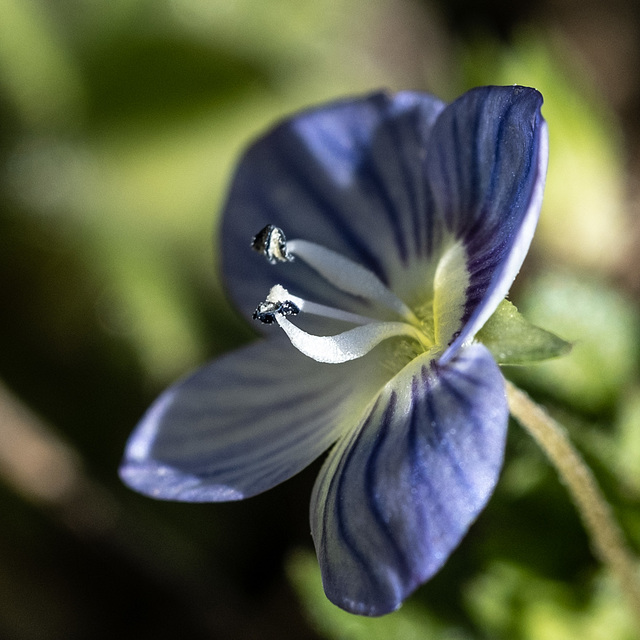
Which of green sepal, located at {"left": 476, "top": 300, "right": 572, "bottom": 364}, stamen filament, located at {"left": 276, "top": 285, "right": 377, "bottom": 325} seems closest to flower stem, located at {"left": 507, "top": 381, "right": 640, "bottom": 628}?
green sepal, located at {"left": 476, "top": 300, "right": 572, "bottom": 364}

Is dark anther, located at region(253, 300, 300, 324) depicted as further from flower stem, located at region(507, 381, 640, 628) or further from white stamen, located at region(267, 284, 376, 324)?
flower stem, located at region(507, 381, 640, 628)

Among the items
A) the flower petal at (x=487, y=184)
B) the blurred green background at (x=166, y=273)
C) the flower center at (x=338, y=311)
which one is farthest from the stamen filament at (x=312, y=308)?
the blurred green background at (x=166, y=273)

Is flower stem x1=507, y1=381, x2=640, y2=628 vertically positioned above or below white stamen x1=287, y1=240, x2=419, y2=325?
below

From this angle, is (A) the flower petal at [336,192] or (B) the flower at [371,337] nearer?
(B) the flower at [371,337]

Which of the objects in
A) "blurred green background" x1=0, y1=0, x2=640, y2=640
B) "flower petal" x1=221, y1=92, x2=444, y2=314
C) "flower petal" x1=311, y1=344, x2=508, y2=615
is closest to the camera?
"flower petal" x1=311, y1=344, x2=508, y2=615

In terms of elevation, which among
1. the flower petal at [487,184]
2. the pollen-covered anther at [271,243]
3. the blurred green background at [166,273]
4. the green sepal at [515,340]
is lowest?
the blurred green background at [166,273]

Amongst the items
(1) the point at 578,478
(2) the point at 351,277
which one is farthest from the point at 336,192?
(1) the point at 578,478

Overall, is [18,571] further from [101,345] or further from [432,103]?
[432,103]

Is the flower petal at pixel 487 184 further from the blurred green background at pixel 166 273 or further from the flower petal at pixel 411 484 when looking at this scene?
the blurred green background at pixel 166 273

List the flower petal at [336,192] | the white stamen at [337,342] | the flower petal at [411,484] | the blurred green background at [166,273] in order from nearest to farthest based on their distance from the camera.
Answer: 1. the flower petal at [411,484]
2. the white stamen at [337,342]
3. the flower petal at [336,192]
4. the blurred green background at [166,273]

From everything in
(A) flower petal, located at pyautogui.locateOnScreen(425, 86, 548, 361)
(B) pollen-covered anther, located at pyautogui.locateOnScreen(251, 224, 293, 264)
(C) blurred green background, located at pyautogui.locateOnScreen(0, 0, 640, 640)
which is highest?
(A) flower petal, located at pyautogui.locateOnScreen(425, 86, 548, 361)
